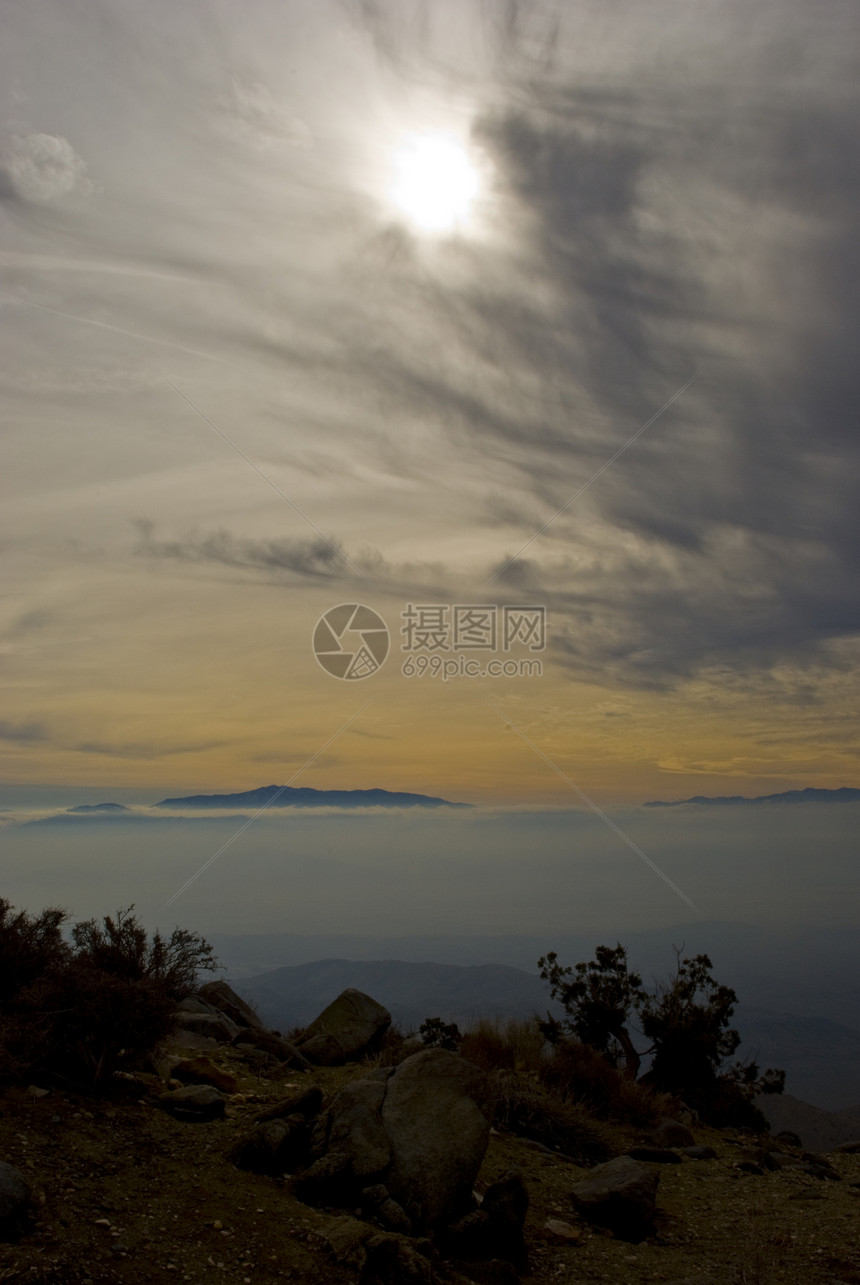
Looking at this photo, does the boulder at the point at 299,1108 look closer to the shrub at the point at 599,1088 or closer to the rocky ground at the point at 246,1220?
the rocky ground at the point at 246,1220

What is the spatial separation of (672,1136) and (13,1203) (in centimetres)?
1291

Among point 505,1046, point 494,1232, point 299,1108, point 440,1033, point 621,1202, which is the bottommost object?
point 505,1046

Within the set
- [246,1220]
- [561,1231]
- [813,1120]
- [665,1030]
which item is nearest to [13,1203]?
[246,1220]

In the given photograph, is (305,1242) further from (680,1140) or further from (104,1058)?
(680,1140)

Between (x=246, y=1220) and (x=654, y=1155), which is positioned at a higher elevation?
(x=246, y=1220)

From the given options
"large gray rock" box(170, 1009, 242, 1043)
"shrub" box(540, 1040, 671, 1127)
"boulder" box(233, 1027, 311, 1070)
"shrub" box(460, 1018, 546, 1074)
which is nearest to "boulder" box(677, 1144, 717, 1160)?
"shrub" box(540, 1040, 671, 1127)

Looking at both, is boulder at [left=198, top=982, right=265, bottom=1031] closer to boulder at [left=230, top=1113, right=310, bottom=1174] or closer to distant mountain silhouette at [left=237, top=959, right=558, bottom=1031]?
boulder at [left=230, top=1113, right=310, bottom=1174]

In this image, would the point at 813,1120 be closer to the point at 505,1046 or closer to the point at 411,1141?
the point at 505,1046

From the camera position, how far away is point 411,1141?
948 cm

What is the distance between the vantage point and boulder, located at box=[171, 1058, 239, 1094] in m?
12.6

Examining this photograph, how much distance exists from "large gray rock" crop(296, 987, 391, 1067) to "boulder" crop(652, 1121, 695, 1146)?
5.63 metres

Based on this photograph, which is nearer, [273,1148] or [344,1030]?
[273,1148]

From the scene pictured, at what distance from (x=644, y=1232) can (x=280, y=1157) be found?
464cm

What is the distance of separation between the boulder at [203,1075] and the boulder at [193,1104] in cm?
143
